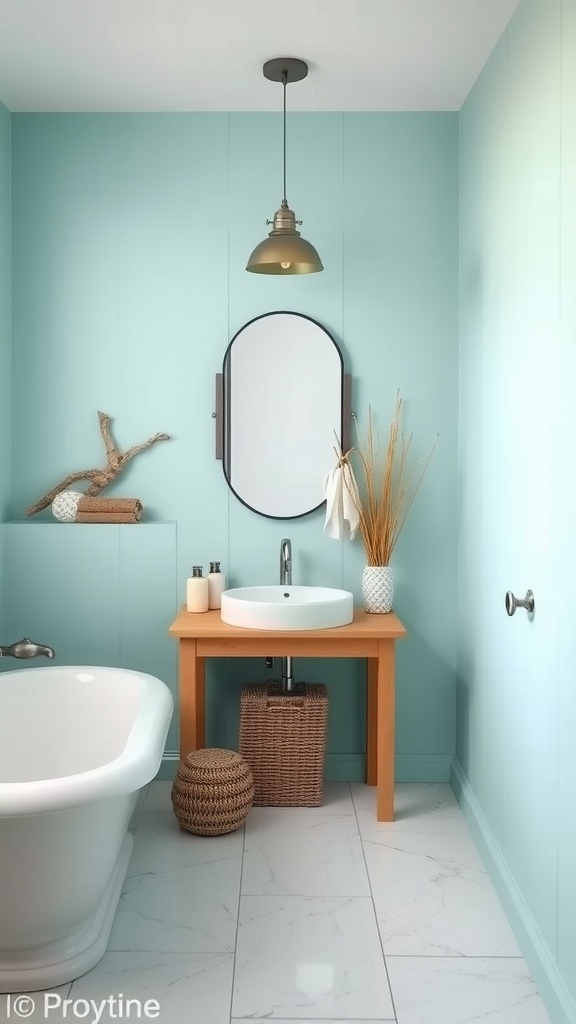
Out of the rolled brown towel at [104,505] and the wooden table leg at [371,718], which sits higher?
the rolled brown towel at [104,505]

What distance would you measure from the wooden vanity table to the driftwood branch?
0.68m

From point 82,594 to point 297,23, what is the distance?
6.90ft

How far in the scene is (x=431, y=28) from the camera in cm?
297

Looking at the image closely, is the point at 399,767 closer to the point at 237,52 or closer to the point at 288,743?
the point at 288,743

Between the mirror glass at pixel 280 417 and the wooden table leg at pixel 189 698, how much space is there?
661 millimetres

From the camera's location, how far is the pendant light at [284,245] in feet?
10.5

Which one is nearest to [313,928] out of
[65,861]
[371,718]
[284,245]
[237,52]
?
[65,861]

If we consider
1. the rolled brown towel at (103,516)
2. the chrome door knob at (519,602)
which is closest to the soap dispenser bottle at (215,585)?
the rolled brown towel at (103,516)

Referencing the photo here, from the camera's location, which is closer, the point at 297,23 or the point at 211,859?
the point at 297,23

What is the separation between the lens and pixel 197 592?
12.0 feet

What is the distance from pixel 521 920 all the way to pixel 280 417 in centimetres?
199

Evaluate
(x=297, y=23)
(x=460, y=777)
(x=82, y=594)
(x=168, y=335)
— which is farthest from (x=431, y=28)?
(x=460, y=777)

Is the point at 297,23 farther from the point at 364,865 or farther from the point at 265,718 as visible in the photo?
the point at 364,865

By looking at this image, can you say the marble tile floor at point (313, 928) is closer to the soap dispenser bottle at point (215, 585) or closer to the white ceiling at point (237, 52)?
the soap dispenser bottle at point (215, 585)
